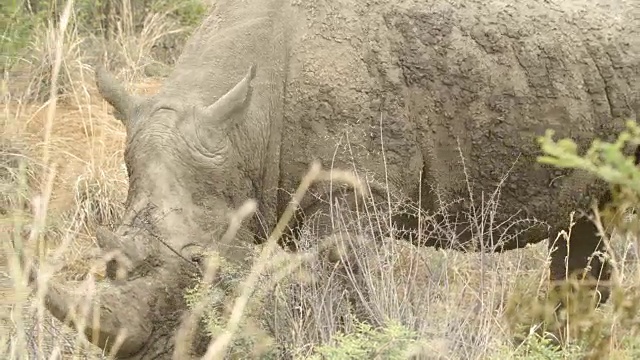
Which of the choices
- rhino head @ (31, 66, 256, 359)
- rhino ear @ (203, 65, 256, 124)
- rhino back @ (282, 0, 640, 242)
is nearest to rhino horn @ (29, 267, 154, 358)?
rhino head @ (31, 66, 256, 359)

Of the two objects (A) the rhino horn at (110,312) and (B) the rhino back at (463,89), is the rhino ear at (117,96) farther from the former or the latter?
(A) the rhino horn at (110,312)

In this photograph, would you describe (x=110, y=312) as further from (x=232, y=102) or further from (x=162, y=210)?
(x=232, y=102)

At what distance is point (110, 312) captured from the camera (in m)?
4.22

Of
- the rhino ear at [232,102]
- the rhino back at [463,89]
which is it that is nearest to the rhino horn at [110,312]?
the rhino ear at [232,102]

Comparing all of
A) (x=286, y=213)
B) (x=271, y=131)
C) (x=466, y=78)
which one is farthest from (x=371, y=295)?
(x=466, y=78)

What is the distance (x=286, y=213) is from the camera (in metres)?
4.92

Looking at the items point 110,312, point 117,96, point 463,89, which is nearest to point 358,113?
point 463,89

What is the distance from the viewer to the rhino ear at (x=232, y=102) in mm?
4680

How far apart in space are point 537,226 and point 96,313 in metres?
2.43

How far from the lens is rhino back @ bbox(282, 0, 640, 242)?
16.7ft

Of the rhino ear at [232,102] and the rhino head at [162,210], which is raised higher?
the rhino ear at [232,102]

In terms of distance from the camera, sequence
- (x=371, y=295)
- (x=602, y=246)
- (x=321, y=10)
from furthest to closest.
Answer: (x=602, y=246)
(x=321, y=10)
(x=371, y=295)

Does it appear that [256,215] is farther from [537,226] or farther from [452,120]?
[537,226]

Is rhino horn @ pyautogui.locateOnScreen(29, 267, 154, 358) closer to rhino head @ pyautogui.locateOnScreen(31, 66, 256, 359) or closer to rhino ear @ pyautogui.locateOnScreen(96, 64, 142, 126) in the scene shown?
rhino head @ pyautogui.locateOnScreen(31, 66, 256, 359)
